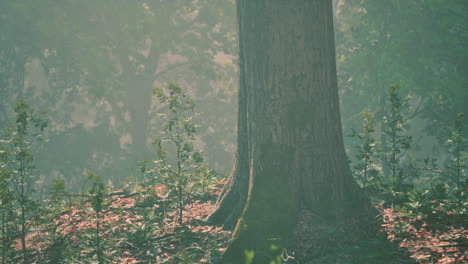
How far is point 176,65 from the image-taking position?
74.3ft

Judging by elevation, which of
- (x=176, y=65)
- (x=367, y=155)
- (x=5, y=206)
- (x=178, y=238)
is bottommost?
(x=178, y=238)

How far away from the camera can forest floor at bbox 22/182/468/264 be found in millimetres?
3918

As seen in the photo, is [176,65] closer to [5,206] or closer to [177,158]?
[177,158]

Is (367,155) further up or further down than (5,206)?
further up

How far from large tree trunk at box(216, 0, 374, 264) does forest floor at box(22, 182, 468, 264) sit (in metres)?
0.52

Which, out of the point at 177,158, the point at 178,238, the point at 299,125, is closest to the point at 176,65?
the point at 177,158

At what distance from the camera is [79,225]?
585 centimetres

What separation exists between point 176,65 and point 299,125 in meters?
18.8

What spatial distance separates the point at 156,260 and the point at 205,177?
69.6 inches

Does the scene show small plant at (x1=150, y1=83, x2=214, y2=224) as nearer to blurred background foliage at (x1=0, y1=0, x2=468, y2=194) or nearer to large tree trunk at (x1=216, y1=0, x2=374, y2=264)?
large tree trunk at (x1=216, y1=0, x2=374, y2=264)

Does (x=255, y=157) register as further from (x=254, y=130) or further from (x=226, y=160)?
(x=226, y=160)

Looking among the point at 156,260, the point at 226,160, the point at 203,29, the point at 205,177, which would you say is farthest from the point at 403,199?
the point at 226,160

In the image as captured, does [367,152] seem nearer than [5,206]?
No

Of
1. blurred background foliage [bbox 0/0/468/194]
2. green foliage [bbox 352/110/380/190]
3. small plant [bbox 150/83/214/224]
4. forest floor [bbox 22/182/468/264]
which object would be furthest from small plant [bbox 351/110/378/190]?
blurred background foliage [bbox 0/0/468/194]
